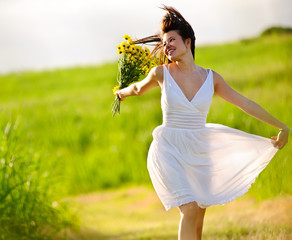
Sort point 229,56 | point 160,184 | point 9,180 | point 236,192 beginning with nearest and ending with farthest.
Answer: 1. point 160,184
2. point 236,192
3. point 9,180
4. point 229,56

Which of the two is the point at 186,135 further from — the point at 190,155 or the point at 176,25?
the point at 176,25

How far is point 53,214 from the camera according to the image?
4.78 meters

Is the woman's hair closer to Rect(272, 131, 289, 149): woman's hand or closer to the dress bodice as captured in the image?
the dress bodice

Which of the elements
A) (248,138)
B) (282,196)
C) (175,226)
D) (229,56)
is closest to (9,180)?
(175,226)

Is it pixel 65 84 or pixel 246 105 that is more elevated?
pixel 246 105

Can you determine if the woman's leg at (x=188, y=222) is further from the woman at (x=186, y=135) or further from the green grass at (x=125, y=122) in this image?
the green grass at (x=125, y=122)

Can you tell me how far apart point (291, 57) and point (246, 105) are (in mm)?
5911

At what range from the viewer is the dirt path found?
4246mm

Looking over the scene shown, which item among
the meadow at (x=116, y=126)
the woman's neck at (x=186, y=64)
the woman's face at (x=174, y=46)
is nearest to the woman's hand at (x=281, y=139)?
the woman's neck at (x=186, y=64)

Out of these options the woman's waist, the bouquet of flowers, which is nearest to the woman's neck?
the woman's waist

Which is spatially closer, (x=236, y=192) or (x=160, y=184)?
(x=160, y=184)

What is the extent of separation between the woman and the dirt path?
3.99ft

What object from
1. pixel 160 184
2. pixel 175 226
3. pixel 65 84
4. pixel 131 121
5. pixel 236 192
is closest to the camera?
pixel 160 184

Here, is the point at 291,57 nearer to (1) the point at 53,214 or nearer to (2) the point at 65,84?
(1) the point at 53,214
